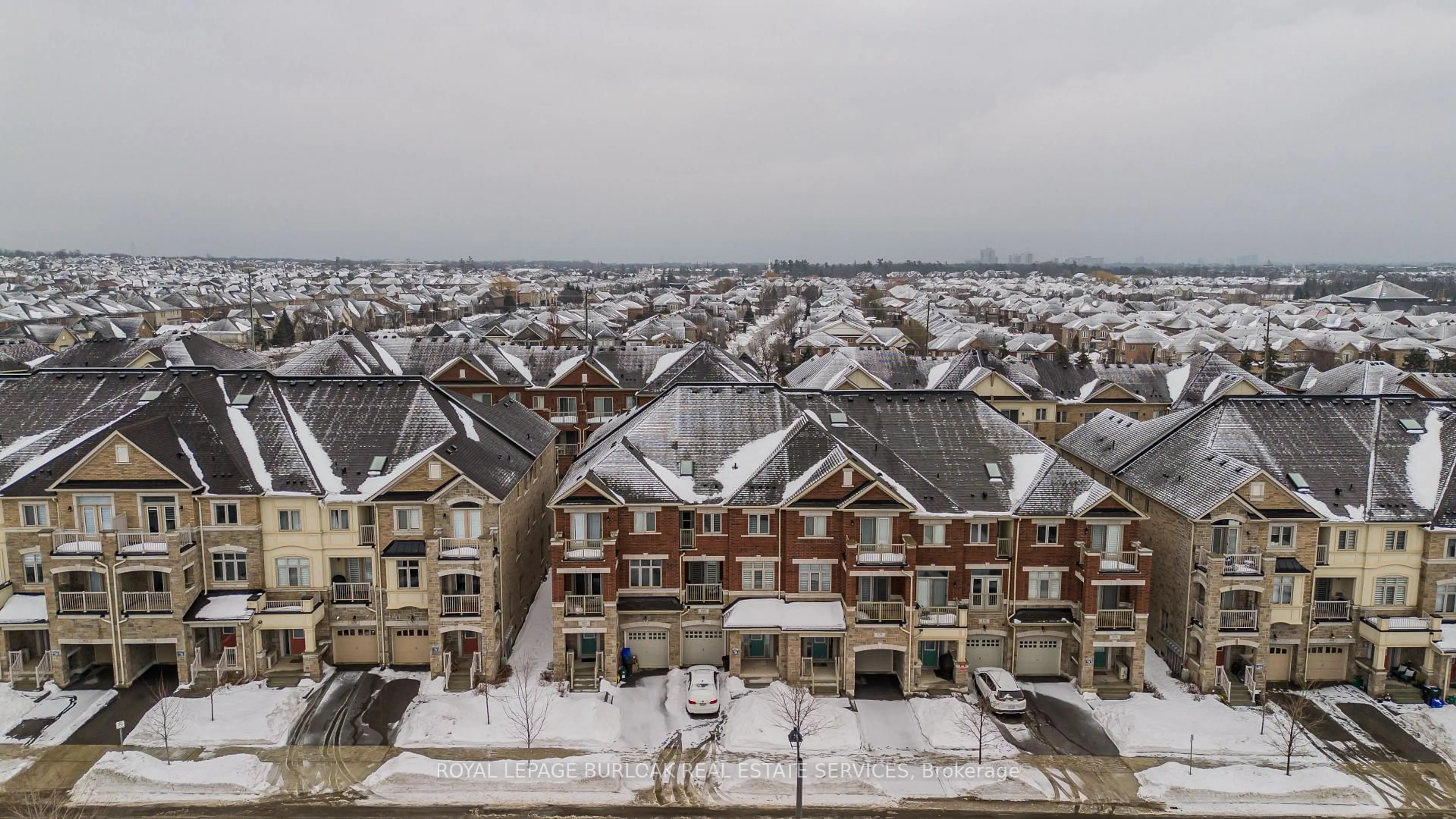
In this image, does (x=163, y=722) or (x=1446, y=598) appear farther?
(x=1446, y=598)

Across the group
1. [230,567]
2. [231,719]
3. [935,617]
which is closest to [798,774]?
[935,617]

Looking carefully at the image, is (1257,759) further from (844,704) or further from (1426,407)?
(1426,407)

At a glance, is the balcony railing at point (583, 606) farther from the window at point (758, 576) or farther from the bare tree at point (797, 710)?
the bare tree at point (797, 710)

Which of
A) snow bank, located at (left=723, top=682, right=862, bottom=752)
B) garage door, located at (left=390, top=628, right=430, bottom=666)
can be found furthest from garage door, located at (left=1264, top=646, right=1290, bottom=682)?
garage door, located at (left=390, top=628, right=430, bottom=666)

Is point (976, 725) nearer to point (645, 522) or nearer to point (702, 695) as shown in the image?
point (702, 695)

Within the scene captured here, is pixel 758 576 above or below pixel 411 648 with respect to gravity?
above

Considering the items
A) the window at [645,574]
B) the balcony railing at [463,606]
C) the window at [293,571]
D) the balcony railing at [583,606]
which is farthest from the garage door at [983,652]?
the window at [293,571]

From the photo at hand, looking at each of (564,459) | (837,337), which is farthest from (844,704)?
(837,337)
